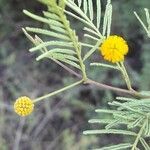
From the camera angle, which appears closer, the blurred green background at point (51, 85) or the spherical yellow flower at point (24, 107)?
the spherical yellow flower at point (24, 107)

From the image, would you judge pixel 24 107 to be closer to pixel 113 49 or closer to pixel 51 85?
pixel 113 49

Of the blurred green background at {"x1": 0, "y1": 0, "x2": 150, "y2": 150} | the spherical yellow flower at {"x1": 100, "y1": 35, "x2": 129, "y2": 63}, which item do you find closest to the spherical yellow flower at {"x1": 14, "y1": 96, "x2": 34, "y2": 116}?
the spherical yellow flower at {"x1": 100, "y1": 35, "x2": 129, "y2": 63}

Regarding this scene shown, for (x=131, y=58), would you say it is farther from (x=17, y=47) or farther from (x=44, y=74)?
(x=17, y=47)

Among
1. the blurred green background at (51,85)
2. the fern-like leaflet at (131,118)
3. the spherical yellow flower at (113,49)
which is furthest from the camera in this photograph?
the blurred green background at (51,85)

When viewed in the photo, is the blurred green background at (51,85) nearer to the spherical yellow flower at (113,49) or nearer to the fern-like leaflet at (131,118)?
the fern-like leaflet at (131,118)

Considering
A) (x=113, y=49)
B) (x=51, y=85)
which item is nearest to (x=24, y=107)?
(x=113, y=49)

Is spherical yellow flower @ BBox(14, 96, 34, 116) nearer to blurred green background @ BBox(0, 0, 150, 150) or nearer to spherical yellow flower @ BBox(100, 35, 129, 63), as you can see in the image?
spherical yellow flower @ BBox(100, 35, 129, 63)

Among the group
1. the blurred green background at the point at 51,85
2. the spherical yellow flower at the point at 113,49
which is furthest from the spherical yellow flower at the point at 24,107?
the blurred green background at the point at 51,85

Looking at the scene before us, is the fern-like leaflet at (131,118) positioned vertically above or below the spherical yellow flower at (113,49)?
below

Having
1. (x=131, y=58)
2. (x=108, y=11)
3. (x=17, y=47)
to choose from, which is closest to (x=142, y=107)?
(x=108, y=11)
